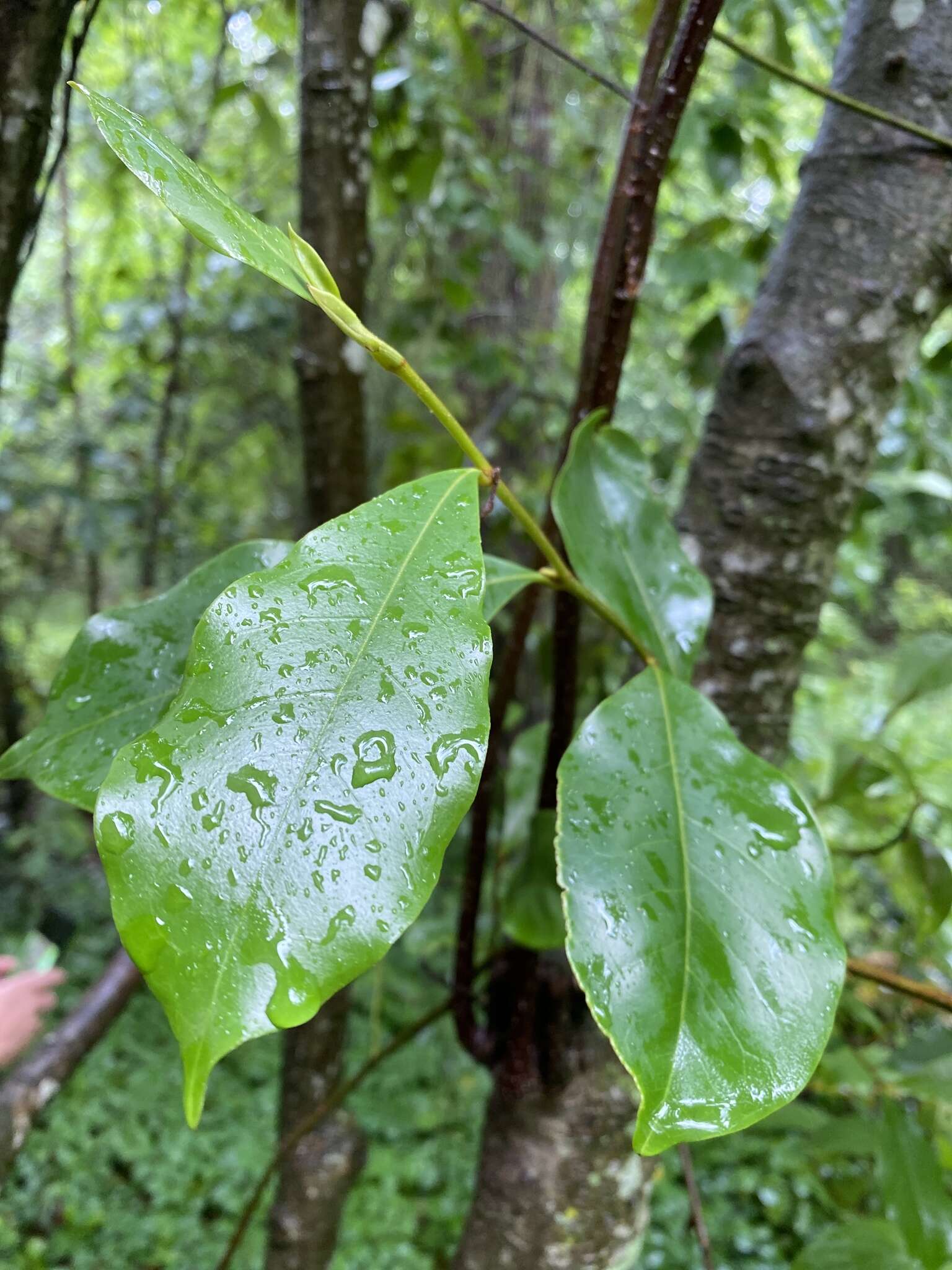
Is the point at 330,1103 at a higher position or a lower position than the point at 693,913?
lower

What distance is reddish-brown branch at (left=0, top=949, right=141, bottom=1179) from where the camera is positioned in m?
0.70

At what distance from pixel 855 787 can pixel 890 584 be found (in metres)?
4.83

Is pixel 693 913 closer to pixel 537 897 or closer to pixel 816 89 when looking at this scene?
pixel 537 897

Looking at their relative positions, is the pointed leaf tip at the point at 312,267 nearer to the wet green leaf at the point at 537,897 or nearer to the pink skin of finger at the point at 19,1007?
the wet green leaf at the point at 537,897

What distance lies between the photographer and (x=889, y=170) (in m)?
0.53

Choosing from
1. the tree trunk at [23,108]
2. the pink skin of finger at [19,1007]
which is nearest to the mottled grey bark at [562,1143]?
the tree trunk at [23,108]

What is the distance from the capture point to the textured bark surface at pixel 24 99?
0.42m

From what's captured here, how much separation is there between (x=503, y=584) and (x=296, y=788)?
17 centimetres

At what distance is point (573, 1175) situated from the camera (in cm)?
54

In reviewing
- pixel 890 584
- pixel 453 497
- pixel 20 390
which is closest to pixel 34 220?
pixel 453 497

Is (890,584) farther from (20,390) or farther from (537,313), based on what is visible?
(20,390)

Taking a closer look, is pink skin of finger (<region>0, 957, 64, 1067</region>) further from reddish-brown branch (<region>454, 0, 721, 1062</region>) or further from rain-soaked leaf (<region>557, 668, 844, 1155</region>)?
rain-soaked leaf (<region>557, 668, 844, 1155</region>)

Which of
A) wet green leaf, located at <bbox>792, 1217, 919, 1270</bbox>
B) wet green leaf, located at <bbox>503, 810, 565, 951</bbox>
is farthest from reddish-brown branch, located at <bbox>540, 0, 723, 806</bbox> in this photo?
wet green leaf, located at <bbox>792, 1217, 919, 1270</bbox>

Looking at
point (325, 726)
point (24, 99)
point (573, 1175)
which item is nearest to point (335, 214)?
point (24, 99)
